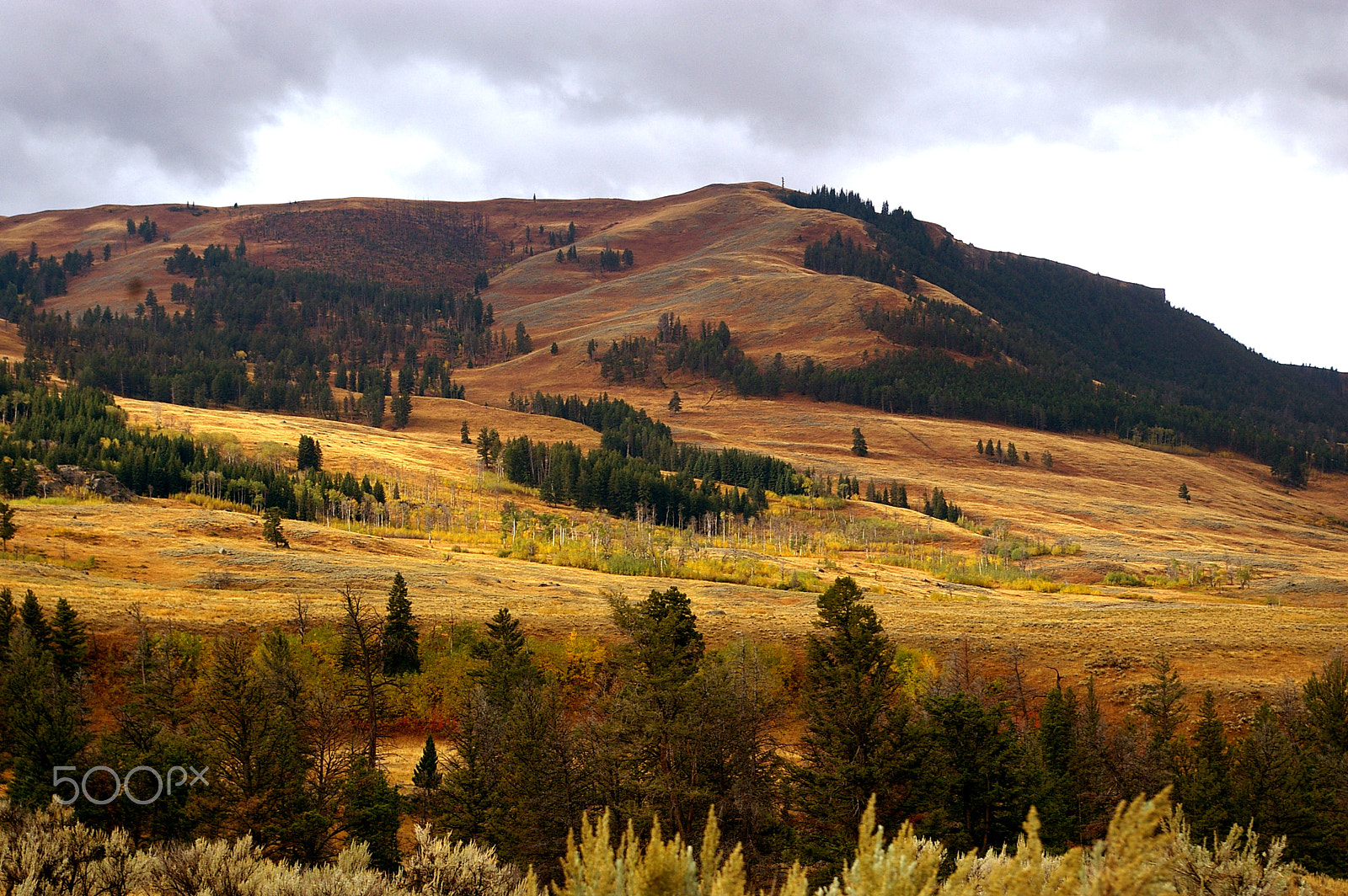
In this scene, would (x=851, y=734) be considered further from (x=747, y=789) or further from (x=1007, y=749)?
(x=1007, y=749)

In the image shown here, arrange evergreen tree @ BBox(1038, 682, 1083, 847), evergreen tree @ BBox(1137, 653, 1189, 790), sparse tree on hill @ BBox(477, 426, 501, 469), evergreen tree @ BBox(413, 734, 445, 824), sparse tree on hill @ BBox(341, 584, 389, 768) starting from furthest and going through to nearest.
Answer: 1. sparse tree on hill @ BBox(477, 426, 501, 469)
2. sparse tree on hill @ BBox(341, 584, 389, 768)
3. evergreen tree @ BBox(1137, 653, 1189, 790)
4. evergreen tree @ BBox(413, 734, 445, 824)
5. evergreen tree @ BBox(1038, 682, 1083, 847)

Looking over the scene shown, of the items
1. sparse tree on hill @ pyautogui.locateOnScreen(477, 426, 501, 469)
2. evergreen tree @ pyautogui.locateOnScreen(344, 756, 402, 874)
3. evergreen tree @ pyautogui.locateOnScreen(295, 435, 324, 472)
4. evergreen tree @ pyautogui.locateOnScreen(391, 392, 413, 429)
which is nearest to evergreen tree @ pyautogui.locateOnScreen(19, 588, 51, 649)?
evergreen tree @ pyautogui.locateOnScreen(344, 756, 402, 874)

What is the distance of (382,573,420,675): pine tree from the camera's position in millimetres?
45250

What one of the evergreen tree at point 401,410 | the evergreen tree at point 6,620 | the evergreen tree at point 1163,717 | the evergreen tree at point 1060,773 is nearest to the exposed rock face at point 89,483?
the evergreen tree at point 6,620

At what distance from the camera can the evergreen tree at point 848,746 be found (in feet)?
89.4

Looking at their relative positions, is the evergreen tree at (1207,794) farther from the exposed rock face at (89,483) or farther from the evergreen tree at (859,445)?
the evergreen tree at (859,445)

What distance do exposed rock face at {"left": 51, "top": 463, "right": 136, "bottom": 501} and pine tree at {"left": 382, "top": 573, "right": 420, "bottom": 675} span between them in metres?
58.1

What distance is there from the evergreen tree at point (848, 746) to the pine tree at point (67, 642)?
109 ft

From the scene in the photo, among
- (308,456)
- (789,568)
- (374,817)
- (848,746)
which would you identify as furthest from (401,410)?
(848,746)

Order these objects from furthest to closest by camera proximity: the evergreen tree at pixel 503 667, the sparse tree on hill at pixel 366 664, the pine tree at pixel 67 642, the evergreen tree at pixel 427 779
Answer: the pine tree at pixel 67 642 → the sparse tree on hill at pixel 366 664 → the evergreen tree at pixel 503 667 → the evergreen tree at pixel 427 779

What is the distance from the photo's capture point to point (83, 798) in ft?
79.9

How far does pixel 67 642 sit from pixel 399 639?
14.8 m

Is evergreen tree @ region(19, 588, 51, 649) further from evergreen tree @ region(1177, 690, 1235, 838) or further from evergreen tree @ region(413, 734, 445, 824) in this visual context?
evergreen tree @ region(1177, 690, 1235, 838)

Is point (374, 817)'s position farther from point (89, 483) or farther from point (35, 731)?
point (89, 483)
